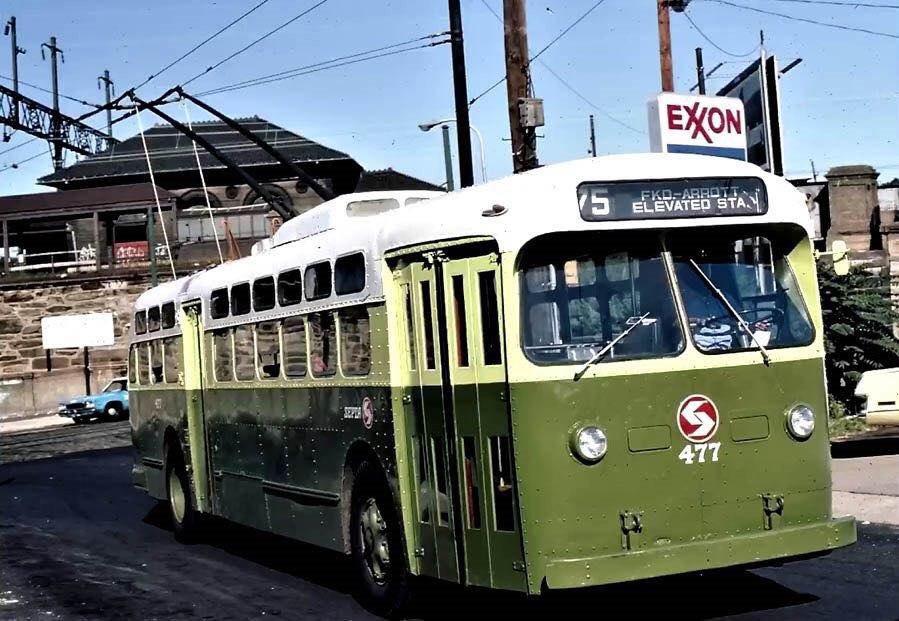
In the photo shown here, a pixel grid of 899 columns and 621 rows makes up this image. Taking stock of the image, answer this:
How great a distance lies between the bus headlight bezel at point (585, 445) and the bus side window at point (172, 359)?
8.56 metres

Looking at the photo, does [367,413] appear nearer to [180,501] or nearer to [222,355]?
[222,355]

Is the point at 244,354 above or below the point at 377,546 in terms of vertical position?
above

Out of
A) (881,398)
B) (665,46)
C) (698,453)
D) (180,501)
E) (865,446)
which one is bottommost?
(865,446)

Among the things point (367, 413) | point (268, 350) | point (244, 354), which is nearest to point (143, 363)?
point (244, 354)

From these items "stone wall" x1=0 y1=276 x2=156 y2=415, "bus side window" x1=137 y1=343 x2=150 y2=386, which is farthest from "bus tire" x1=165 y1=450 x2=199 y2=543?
"stone wall" x1=0 y1=276 x2=156 y2=415

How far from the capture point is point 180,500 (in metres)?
16.7

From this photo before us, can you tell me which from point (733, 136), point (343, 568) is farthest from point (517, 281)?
point (733, 136)

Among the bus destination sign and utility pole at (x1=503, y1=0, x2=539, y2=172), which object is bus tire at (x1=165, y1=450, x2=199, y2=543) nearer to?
utility pole at (x1=503, y1=0, x2=539, y2=172)

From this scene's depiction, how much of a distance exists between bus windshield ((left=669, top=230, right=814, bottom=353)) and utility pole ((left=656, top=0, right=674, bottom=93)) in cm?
1657

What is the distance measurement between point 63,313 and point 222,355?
149 feet

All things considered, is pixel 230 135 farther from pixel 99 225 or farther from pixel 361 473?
pixel 361 473

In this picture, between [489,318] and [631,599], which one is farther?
[631,599]

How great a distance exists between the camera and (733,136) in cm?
1889

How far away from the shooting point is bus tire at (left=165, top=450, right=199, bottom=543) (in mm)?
16094
